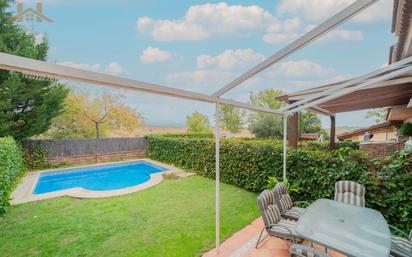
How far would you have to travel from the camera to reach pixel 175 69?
20.4 metres

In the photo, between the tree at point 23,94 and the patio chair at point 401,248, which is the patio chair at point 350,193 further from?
the tree at point 23,94

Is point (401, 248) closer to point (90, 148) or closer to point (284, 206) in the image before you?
point (284, 206)

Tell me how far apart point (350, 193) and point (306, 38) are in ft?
13.2

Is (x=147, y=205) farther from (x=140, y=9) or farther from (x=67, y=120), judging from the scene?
(x=67, y=120)

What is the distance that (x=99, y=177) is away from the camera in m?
11.9

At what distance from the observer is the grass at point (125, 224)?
169 inches

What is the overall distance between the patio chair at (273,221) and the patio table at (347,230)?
0.29 metres

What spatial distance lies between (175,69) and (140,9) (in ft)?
36.0

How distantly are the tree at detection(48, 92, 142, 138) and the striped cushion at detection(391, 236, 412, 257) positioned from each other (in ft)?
64.8

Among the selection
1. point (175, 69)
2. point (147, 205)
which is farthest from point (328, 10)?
point (175, 69)

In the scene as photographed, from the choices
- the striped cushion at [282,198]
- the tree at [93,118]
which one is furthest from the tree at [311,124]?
the striped cushion at [282,198]

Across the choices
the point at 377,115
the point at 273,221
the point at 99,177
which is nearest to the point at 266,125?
the point at 377,115

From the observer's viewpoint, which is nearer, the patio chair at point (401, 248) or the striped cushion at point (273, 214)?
the patio chair at point (401, 248)

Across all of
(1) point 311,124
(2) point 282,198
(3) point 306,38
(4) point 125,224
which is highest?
(3) point 306,38
